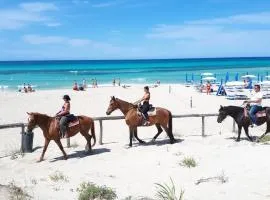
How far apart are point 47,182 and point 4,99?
26509 millimetres

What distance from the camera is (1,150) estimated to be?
1551cm

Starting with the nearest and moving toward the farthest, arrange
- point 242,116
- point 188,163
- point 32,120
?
point 188,163 → point 32,120 → point 242,116

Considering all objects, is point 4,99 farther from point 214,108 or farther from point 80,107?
point 214,108

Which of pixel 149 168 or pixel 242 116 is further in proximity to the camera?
pixel 242 116

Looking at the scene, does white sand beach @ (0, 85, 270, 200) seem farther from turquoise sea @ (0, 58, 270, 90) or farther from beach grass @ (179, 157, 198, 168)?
turquoise sea @ (0, 58, 270, 90)

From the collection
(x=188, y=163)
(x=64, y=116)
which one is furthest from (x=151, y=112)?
(x=188, y=163)

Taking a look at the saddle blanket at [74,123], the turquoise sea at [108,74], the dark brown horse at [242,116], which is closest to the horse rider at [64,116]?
the saddle blanket at [74,123]

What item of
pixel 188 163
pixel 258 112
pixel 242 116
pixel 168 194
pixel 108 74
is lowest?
→ pixel 188 163

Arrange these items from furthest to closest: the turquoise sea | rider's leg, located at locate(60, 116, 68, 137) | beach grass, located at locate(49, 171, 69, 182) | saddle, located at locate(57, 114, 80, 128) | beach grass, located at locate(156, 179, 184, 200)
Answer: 1. the turquoise sea
2. saddle, located at locate(57, 114, 80, 128)
3. rider's leg, located at locate(60, 116, 68, 137)
4. beach grass, located at locate(49, 171, 69, 182)
5. beach grass, located at locate(156, 179, 184, 200)

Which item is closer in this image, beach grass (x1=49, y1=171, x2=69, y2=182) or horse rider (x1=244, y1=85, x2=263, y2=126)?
beach grass (x1=49, y1=171, x2=69, y2=182)

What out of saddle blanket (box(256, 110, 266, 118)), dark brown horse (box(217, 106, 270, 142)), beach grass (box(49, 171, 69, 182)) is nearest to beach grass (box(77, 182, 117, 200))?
beach grass (box(49, 171, 69, 182))

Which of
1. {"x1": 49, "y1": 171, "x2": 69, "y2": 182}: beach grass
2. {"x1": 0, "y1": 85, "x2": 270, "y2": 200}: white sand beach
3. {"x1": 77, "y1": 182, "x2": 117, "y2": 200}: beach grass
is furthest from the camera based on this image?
{"x1": 49, "y1": 171, "x2": 69, "y2": 182}: beach grass

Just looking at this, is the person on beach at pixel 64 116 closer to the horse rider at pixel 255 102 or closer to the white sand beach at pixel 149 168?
the white sand beach at pixel 149 168

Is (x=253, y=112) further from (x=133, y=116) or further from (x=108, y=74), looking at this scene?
(x=108, y=74)
